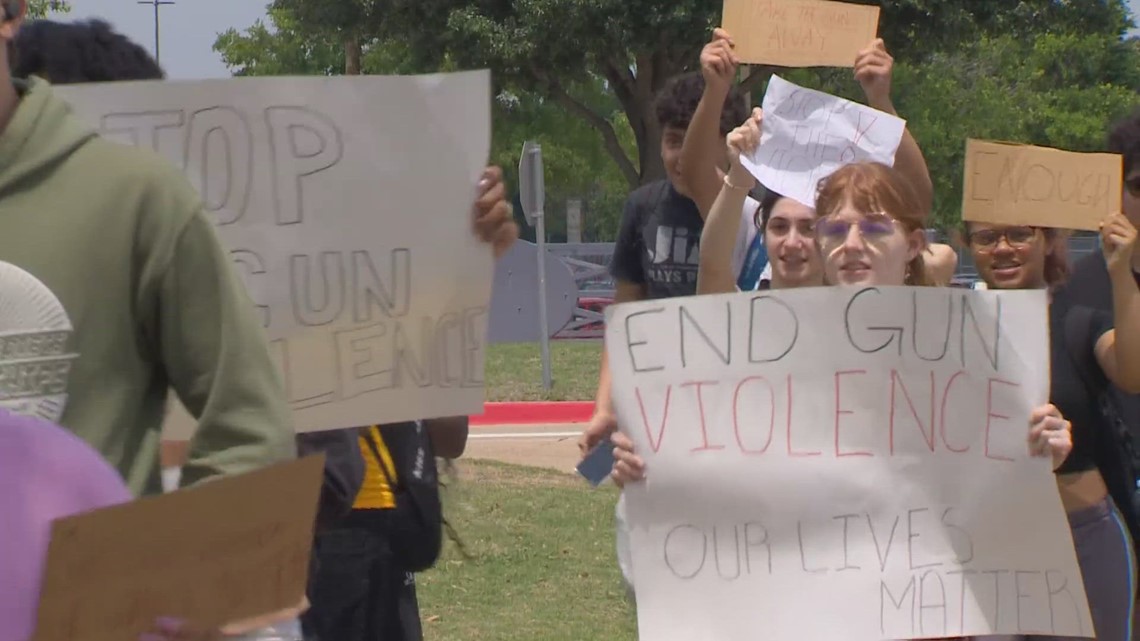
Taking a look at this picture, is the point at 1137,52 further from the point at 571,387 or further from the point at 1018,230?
the point at 1018,230

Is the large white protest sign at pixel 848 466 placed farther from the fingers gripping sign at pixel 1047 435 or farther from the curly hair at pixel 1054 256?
the curly hair at pixel 1054 256

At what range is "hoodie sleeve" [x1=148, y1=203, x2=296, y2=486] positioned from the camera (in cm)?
194

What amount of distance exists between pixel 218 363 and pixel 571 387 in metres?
13.0

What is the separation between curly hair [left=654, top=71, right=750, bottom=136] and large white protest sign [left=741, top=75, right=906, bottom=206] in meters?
0.29

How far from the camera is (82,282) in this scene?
1.93 metres

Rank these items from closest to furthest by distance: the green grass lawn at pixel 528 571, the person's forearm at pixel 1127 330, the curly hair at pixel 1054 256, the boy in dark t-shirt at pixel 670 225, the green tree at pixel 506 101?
the person's forearm at pixel 1127 330, the curly hair at pixel 1054 256, the boy in dark t-shirt at pixel 670 225, the green grass lawn at pixel 528 571, the green tree at pixel 506 101

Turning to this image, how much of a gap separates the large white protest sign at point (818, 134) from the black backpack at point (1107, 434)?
0.56 metres

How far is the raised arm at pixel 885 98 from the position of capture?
13.2 ft

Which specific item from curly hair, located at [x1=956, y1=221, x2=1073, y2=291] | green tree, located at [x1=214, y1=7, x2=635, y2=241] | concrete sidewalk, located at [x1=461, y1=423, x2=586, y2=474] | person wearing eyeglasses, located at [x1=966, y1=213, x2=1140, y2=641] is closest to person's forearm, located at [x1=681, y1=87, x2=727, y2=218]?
curly hair, located at [x1=956, y1=221, x2=1073, y2=291]

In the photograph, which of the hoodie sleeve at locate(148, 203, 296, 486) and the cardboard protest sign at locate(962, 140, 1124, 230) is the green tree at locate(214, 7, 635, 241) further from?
the hoodie sleeve at locate(148, 203, 296, 486)

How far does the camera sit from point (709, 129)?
4.12 metres

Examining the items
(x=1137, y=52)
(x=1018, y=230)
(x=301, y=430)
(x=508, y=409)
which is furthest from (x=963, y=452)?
(x=1137, y=52)

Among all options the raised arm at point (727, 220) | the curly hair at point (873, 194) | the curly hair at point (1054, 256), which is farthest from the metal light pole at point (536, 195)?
the curly hair at point (873, 194)

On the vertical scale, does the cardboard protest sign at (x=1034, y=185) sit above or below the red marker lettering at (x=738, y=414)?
above
